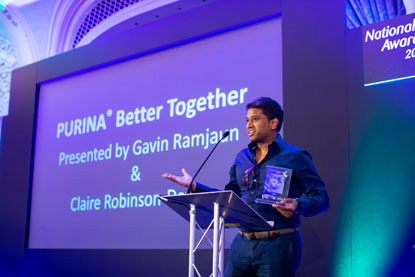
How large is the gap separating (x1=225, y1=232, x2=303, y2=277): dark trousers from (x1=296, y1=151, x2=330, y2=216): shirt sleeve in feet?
0.62

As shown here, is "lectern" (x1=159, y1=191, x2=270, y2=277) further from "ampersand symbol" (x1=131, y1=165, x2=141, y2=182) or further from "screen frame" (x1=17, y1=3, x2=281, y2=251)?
"ampersand symbol" (x1=131, y1=165, x2=141, y2=182)

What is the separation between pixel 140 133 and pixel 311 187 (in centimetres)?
297

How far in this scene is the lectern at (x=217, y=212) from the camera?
7.91 ft

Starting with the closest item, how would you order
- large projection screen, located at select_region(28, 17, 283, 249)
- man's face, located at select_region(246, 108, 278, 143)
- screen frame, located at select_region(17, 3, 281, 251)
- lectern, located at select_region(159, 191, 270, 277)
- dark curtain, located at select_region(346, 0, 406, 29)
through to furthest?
lectern, located at select_region(159, 191, 270, 277), man's face, located at select_region(246, 108, 278, 143), large projection screen, located at select_region(28, 17, 283, 249), dark curtain, located at select_region(346, 0, 406, 29), screen frame, located at select_region(17, 3, 281, 251)

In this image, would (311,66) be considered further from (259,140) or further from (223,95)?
Answer: (259,140)

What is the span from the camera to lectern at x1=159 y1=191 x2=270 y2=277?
241 cm

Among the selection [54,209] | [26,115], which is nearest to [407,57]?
[54,209]

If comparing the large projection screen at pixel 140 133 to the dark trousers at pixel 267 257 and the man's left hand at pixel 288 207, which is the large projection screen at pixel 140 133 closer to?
the dark trousers at pixel 267 257

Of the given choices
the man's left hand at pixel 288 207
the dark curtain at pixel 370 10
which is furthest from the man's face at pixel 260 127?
the dark curtain at pixel 370 10

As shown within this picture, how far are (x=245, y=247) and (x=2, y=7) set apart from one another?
7562 mm

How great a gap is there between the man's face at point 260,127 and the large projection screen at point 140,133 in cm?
148

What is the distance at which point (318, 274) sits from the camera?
3771 millimetres

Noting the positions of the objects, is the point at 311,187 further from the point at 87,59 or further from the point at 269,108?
the point at 87,59

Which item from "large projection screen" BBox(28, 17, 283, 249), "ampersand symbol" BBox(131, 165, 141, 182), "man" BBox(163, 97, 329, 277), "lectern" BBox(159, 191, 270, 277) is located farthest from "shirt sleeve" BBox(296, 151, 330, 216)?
"ampersand symbol" BBox(131, 165, 141, 182)
